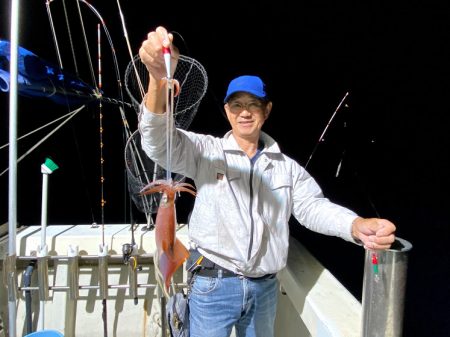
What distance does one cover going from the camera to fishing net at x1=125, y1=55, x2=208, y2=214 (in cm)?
216

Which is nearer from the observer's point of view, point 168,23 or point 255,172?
point 255,172

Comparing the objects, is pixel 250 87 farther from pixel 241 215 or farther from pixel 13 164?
pixel 13 164

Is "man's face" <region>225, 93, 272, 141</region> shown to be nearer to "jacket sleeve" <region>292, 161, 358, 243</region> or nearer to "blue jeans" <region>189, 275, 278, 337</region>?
"jacket sleeve" <region>292, 161, 358, 243</region>

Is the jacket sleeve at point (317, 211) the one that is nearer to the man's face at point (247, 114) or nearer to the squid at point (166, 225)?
the man's face at point (247, 114)

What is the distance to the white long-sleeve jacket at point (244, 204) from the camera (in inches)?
57.0

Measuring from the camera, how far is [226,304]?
58.2 inches

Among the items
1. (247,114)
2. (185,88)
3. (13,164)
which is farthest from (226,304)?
A: (185,88)

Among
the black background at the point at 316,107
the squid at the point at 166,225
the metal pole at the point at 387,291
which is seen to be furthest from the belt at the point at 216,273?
the black background at the point at 316,107

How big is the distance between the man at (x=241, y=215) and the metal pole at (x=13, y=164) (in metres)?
0.89

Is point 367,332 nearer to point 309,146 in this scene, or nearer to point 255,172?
point 255,172

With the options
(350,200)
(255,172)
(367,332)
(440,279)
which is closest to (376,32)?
(350,200)

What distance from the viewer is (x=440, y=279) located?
374 centimetres

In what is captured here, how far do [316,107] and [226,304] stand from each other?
5982mm

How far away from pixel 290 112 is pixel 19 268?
5.75 metres
